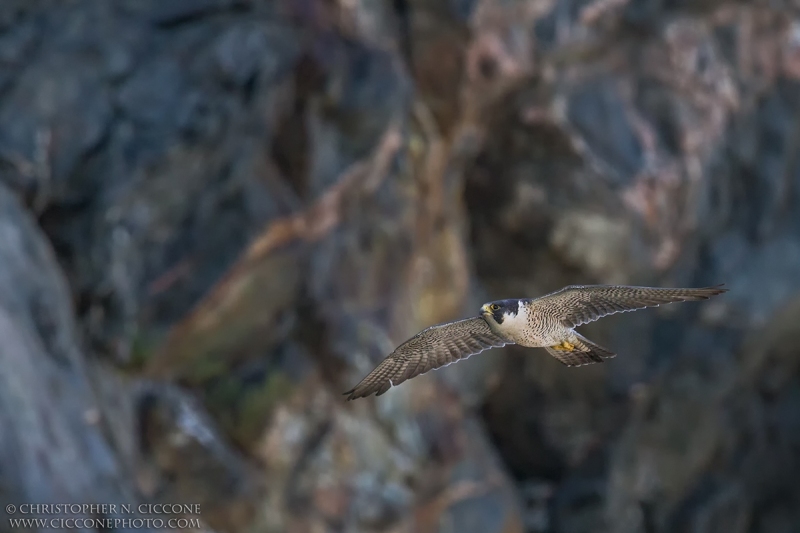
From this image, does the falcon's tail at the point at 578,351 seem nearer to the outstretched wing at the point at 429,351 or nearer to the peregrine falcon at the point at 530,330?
the peregrine falcon at the point at 530,330

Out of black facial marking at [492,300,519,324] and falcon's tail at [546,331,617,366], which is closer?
black facial marking at [492,300,519,324]

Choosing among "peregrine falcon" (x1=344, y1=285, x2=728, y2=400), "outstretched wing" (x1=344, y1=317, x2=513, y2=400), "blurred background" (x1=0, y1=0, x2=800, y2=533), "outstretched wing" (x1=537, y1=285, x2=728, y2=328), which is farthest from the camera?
"blurred background" (x1=0, y1=0, x2=800, y2=533)

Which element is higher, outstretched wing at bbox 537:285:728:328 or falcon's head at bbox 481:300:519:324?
outstretched wing at bbox 537:285:728:328

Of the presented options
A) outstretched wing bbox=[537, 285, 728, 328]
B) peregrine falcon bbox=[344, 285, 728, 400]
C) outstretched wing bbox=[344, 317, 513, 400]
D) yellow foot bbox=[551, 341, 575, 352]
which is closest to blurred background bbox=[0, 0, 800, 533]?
outstretched wing bbox=[344, 317, 513, 400]

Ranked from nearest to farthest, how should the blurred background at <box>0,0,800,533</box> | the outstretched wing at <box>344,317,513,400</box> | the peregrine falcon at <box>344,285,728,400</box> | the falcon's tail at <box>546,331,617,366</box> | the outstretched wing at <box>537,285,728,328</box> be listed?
the outstretched wing at <box>537,285,728,328</box> < the peregrine falcon at <box>344,285,728,400</box> < the falcon's tail at <box>546,331,617,366</box> < the outstretched wing at <box>344,317,513,400</box> < the blurred background at <box>0,0,800,533</box>

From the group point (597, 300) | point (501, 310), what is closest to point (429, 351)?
point (501, 310)

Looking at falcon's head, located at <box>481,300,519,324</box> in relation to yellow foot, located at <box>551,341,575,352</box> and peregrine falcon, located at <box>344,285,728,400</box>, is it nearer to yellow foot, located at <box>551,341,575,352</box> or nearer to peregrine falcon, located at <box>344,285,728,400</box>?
peregrine falcon, located at <box>344,285,728,400</box>

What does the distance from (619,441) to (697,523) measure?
1130 millimetres

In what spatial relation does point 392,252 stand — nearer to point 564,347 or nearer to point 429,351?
point 429,351

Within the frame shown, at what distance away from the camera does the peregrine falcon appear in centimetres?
538

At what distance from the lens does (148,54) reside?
751 cm

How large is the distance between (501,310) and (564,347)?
0.48 m

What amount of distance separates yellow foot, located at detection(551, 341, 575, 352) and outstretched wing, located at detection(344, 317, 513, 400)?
0.26 m

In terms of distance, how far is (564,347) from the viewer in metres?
5.66
